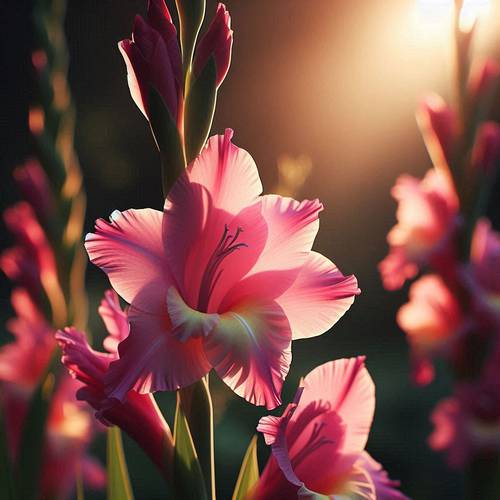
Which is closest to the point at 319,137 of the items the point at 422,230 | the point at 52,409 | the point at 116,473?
the point at 422,230

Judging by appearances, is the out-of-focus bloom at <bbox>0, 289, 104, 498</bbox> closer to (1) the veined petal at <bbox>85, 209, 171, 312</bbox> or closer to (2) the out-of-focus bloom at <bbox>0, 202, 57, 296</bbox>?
(2) the out-of-focus bloom at <bbox>0, 202, 57, 296</bbox>

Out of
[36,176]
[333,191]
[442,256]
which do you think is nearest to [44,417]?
[36,176]

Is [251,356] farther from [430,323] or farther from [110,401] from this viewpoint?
[430,323]

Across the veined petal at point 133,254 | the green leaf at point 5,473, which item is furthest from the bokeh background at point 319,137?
the veined petal at point 133,254

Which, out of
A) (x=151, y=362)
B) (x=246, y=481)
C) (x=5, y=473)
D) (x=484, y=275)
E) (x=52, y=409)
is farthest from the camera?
(x=484, y=275)

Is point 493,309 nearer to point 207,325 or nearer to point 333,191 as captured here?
point 207,325

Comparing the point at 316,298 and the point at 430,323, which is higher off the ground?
the point at 316,298
